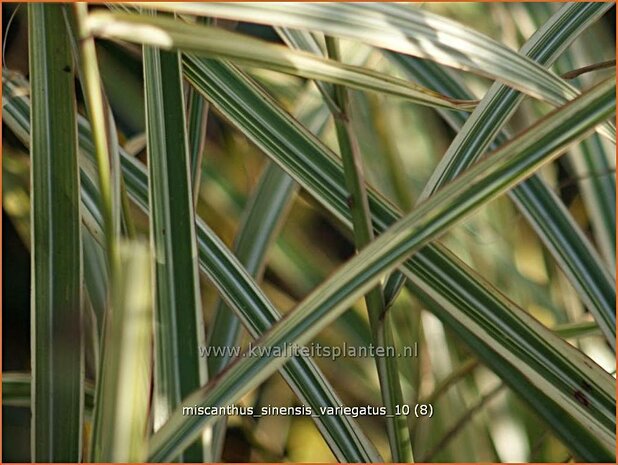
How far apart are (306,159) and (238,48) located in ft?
0.57

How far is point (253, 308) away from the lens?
0.49m

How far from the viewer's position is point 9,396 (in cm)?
54

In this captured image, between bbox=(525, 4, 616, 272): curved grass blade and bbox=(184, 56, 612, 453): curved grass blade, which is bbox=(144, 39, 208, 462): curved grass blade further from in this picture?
bbox=(525, 4, 616, 272): curved grass blade

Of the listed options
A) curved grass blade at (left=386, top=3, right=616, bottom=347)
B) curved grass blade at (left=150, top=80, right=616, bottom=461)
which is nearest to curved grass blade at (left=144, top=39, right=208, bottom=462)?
curved grass blade at (left=150, top=80, right=616, bottom=461)

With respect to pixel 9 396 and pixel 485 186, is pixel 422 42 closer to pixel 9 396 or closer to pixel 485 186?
pixel 485 186

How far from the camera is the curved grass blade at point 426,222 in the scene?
33 cm

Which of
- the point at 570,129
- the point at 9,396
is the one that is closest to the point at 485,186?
the point at 570,129

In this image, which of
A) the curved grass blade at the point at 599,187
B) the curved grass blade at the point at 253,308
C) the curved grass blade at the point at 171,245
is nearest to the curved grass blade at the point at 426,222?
the curved grass blade at the point at 171,245

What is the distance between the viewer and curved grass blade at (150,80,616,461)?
0.33 metres

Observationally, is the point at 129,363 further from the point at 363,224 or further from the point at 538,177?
the point at 538,177

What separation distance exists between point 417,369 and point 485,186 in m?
0.41

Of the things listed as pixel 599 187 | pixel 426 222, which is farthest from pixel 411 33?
pixel 599 187

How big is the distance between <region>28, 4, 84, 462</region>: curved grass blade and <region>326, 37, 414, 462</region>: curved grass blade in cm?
16

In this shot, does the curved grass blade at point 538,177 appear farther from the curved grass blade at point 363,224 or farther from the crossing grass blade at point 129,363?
the crossing grass blade at point 129,363
